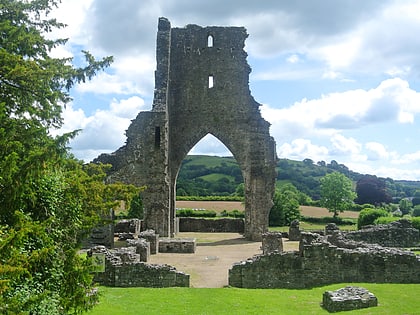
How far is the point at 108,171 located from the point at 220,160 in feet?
288

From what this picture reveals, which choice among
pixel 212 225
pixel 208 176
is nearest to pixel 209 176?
pixel 208 176

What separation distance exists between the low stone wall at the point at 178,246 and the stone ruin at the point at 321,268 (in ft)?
32.4

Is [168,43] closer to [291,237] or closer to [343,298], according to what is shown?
[291,237]

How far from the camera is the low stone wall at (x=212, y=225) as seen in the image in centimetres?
3791

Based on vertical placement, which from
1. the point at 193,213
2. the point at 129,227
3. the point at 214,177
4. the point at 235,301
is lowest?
the point at 235,301

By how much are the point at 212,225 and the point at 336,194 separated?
21895 millimetres

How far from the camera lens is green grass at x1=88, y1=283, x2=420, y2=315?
11875 mm

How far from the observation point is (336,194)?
55812 mm

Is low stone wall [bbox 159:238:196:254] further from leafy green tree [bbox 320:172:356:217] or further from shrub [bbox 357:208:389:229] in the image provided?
leafy green tree [bbox 320:172:356:217]

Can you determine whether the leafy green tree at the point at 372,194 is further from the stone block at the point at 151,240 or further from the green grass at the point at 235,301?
the green grass at the point at 235,301

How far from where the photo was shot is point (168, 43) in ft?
107

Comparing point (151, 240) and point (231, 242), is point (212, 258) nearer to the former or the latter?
point (151, 240)

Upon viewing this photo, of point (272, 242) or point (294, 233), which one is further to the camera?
point (294, 233)

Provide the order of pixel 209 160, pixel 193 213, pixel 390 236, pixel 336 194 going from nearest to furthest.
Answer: pixel 390 236
pixel 193 213
pixel 336 194
pixel 209 160
